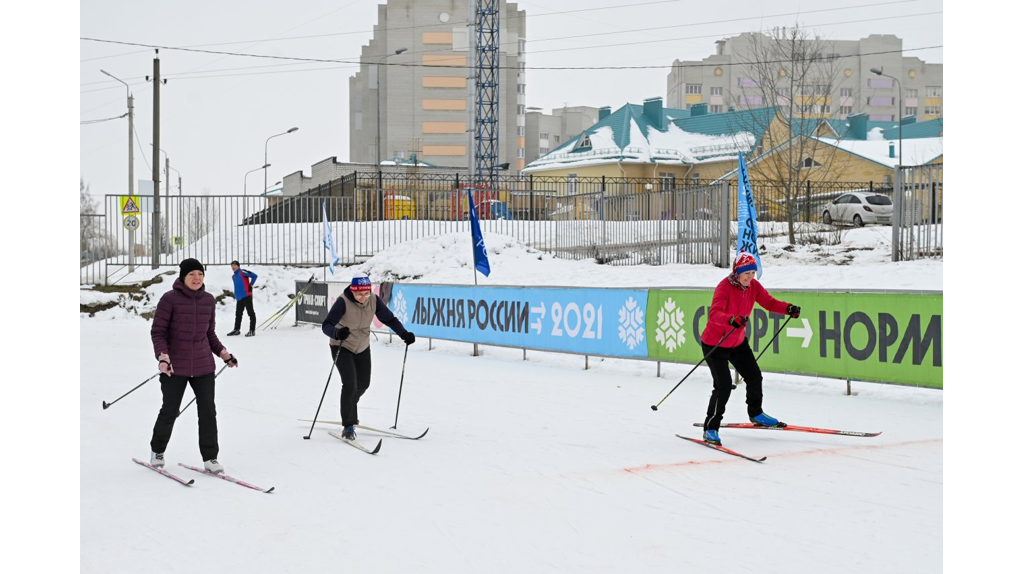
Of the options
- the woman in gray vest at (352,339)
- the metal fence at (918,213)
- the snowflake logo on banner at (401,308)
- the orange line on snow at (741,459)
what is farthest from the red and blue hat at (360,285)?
the metal fence at (918,213)

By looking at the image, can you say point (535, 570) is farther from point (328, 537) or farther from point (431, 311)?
point (431, 311)

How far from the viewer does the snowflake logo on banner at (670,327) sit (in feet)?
40.9

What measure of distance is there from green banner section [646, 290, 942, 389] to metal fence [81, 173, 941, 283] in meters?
10.7

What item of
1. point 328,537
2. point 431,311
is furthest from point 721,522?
point 431,311

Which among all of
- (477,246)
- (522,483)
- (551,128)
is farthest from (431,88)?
(522,483)

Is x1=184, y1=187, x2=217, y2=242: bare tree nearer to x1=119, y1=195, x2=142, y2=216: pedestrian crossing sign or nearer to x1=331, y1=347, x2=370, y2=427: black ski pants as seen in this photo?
x1=119, y1=195, x2=142, y2=216: pedestrian crossing sign

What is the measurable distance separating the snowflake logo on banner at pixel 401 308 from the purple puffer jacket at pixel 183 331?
451 inches

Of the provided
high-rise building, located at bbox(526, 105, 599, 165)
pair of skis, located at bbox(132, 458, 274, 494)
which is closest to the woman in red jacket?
pair of skis, located at bbox(132, 458, 274, 494)

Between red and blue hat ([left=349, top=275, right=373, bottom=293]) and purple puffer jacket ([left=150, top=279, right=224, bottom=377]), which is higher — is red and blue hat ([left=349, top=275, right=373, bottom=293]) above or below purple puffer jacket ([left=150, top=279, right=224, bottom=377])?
above

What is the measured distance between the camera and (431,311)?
17891 millimetres

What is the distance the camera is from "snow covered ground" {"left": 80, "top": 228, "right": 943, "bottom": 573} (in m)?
4.90

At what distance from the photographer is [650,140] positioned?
205 feet

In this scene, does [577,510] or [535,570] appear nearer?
[535,570]

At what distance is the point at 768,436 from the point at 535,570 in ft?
14.3
